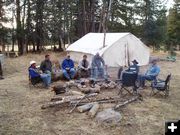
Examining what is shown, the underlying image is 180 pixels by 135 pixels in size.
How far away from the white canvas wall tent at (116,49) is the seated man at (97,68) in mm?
3271

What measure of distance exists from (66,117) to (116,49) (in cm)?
Result: 902

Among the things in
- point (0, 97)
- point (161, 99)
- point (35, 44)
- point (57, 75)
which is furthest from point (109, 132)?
point (35, 44)

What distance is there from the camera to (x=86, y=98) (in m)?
7.58

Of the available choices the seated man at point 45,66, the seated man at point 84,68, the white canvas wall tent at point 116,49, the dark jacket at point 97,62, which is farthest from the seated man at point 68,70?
the white canvas wall tent at point 116,49

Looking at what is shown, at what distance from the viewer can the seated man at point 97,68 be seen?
35.2ft

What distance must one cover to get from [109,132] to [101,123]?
0.48m

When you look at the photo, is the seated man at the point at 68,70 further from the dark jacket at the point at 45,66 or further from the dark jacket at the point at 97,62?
the dark jacket at the point at 97,62

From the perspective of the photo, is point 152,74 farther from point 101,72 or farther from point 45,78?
point 45,78

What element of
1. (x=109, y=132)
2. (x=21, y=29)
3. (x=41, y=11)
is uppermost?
(x=41, y=11)

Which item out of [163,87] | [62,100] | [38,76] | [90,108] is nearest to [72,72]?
[38,76]

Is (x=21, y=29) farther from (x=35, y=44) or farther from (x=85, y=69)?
(x=85, y=69)

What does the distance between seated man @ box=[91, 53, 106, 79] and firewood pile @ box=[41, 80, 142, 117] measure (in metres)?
1.40

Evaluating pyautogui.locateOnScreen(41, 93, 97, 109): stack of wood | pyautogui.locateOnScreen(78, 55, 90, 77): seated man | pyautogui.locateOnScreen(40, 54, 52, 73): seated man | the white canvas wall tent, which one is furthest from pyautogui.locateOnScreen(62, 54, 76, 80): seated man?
the white canvas wall tent

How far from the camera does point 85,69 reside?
1081 cm
